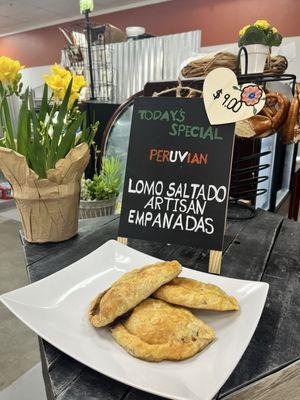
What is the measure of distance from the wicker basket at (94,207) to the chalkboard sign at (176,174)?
0.65 m

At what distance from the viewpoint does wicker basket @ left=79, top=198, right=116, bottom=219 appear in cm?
148

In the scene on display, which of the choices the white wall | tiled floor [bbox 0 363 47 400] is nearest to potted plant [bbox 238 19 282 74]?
tiled floor [bbox 0 363 47 400]

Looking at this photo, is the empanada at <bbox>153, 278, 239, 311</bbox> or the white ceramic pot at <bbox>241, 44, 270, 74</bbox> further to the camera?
the white ceramic pot at <bbox>241, 44, 270, 74</bbox>

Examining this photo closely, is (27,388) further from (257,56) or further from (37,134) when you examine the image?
(257,56)

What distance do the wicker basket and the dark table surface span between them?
332 millimetres

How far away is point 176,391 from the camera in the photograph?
388 millimetres

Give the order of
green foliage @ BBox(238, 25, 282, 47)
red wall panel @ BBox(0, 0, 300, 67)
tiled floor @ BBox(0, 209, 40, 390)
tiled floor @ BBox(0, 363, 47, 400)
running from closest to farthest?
green foliage @ BBox(238, 25, 282, 47) → tiled floor @ BBox(0, 363, 47, 400) → tiled floor @ BBox(0, 209, 40, 390) → red wall panel @ BBox(0, 0, 300, 67)

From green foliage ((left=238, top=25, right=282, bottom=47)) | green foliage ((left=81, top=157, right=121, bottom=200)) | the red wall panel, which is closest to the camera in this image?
green foliage ((left=238, top=25, right=282, bottom=47))

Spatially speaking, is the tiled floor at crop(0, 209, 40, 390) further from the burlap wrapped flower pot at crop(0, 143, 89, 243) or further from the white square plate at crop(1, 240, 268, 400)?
the white square plate at crop(1, 240, 268, 400)

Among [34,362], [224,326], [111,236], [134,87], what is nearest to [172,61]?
[134,87]

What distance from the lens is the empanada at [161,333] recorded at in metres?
0.44

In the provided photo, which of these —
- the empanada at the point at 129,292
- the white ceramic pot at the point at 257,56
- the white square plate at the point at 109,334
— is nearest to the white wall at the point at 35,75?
the white ceramic pot at the point at 257,56

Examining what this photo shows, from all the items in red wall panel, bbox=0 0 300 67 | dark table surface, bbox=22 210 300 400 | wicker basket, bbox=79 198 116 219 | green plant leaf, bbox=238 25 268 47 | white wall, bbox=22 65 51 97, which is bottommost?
wicker basket, bbox=79 198 116 219

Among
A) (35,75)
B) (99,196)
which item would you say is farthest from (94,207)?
(35,75)
